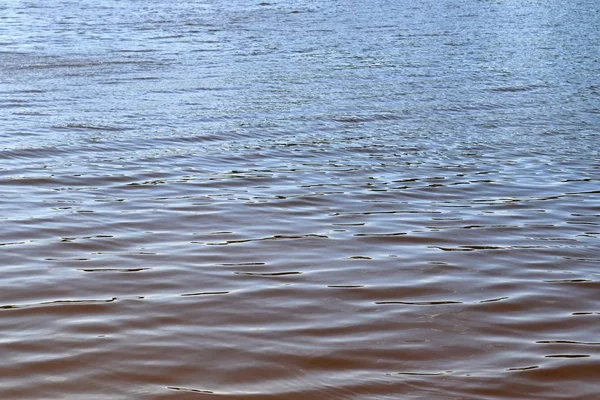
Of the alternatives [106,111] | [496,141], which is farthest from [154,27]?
[496,141]

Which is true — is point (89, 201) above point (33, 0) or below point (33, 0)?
below

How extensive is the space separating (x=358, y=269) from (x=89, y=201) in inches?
79.0

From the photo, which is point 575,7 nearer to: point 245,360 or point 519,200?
point 519,200

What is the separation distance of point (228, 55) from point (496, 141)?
22.3 feet

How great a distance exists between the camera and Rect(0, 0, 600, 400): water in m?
3.17

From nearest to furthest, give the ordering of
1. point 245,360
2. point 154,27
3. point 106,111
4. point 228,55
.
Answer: point 245,360
point 106,111
point 228,55
point 154,27

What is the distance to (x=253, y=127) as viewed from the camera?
340 inches

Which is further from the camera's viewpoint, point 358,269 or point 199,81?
point 199,81

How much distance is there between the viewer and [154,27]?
1812 centimetres

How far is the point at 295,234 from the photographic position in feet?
16.1

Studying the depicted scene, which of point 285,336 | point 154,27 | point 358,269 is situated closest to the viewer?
point 285,336

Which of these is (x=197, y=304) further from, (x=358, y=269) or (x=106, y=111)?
(x=106, y=111)

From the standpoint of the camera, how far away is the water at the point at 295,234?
3174 mm

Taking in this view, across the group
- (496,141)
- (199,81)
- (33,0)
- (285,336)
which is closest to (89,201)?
(285,336)
